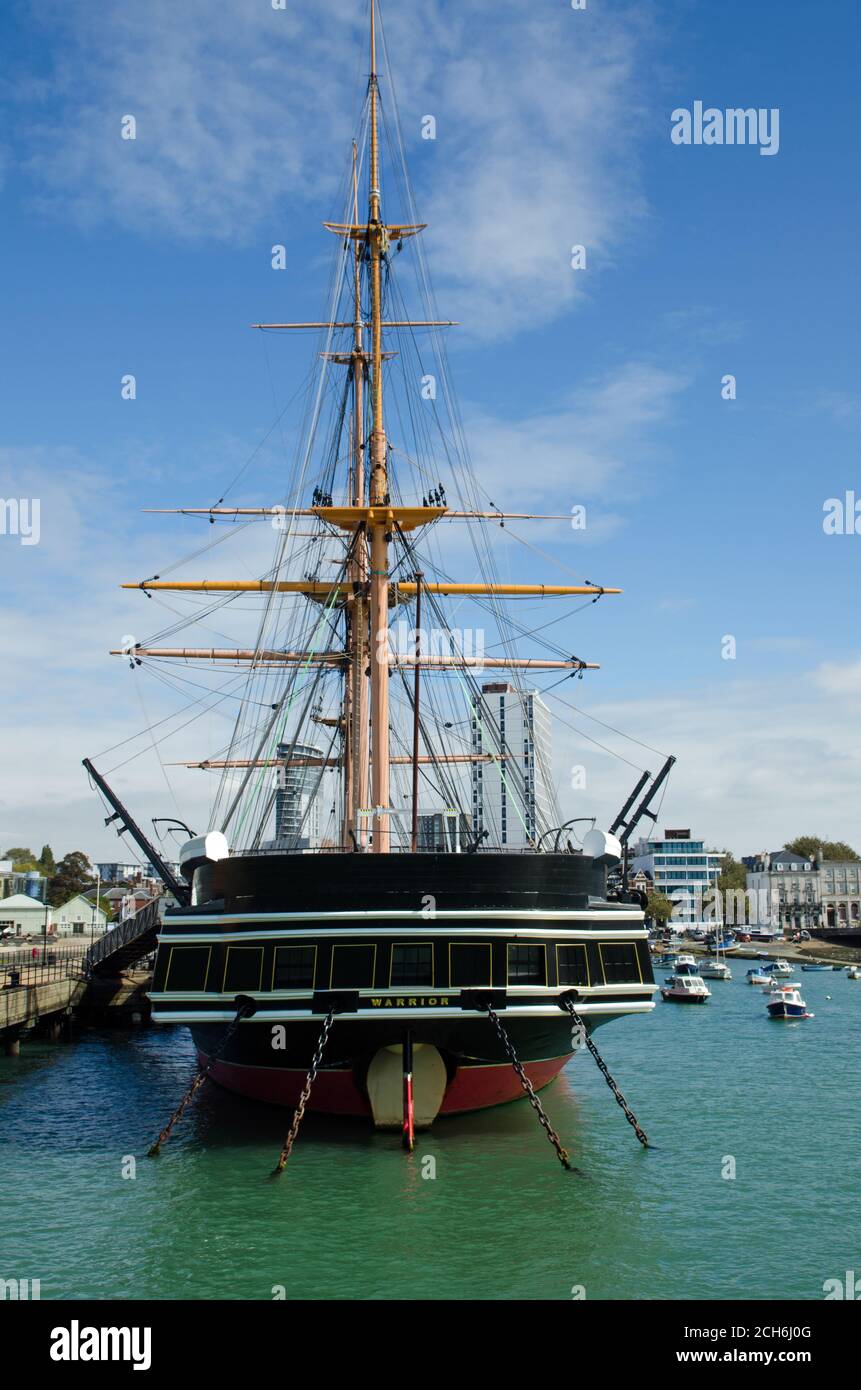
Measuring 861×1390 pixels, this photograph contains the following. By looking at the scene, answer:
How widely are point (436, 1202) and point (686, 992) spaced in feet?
216

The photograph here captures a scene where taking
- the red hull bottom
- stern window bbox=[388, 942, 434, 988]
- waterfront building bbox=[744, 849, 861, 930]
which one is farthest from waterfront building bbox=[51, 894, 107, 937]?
waterfront building bbox=[744, 849, 861, 930]

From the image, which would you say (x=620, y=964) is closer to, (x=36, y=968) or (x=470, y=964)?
(x=470, y=964)

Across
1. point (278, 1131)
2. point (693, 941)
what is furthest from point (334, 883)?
point (693, 941)

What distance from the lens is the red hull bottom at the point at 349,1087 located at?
92.3 ft

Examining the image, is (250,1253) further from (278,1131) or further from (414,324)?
(414,324)

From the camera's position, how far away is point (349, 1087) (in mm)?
28000

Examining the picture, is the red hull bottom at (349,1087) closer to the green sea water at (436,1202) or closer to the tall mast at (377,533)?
the green sea water at (436,1202)

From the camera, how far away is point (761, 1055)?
176 ft

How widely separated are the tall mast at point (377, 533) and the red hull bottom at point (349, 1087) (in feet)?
20.9

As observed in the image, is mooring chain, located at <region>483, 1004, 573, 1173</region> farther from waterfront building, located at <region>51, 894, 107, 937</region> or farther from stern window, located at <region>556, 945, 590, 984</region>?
waterfront building, located at <region>51, 894, 107, 937</region>

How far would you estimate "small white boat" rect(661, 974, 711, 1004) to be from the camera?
84250 millimetres

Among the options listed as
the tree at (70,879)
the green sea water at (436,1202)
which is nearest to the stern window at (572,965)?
the green sea water at (436,1202)

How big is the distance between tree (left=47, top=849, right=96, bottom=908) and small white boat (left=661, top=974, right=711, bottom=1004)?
103649mm
